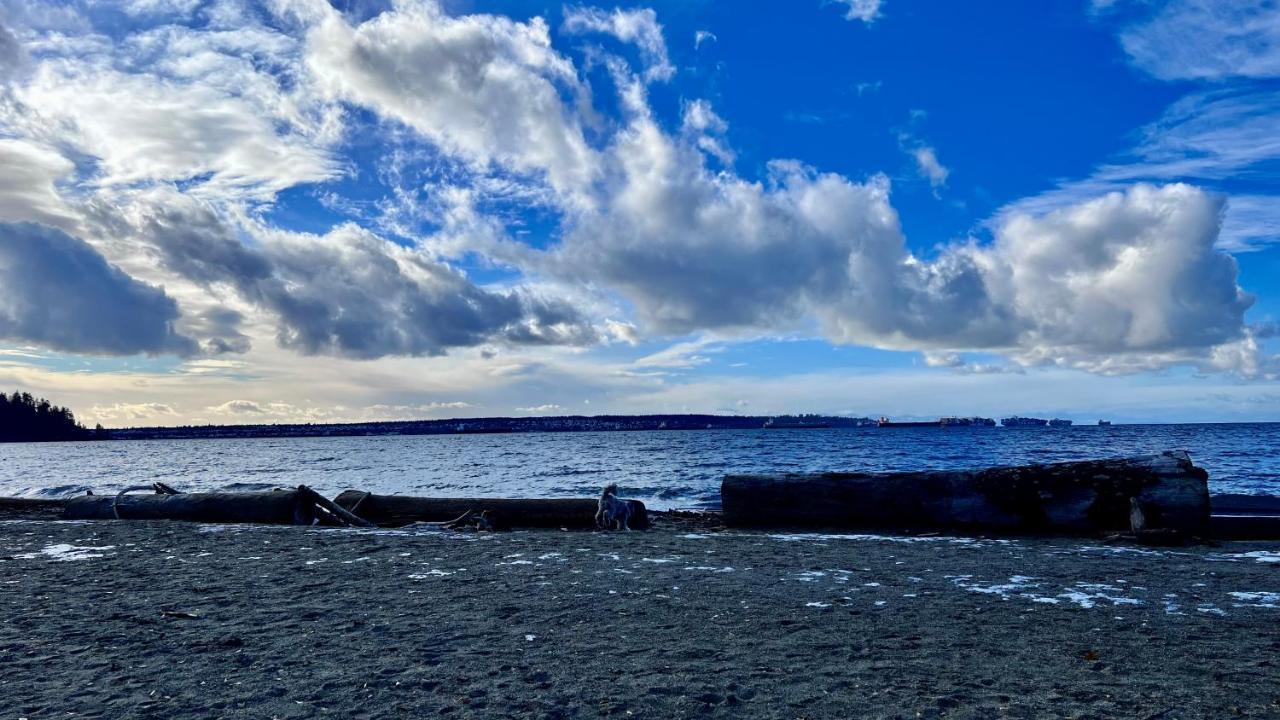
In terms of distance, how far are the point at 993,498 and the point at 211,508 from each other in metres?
14.6

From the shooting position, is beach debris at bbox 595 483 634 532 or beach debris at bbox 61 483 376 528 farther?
beach debris at bbox 61 483 376 528

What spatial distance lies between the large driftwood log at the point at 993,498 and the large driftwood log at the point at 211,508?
8.39 metres

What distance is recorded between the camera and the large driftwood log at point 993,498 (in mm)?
11805

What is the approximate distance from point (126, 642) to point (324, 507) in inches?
378

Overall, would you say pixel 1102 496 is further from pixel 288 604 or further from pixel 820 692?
pixel 288 604

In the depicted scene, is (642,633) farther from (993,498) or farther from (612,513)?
(993,498)

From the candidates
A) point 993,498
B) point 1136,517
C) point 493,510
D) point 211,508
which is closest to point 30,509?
point 211,508

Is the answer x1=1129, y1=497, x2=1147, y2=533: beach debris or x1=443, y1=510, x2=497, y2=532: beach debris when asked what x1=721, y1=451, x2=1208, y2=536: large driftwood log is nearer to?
x1=1129, y1=497, x2=1147, y2=533: beach debris

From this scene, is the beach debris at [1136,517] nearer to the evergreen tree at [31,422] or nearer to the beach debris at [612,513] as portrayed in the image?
the beach debris at [612,513]

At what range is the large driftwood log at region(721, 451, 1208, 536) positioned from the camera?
11.8 m

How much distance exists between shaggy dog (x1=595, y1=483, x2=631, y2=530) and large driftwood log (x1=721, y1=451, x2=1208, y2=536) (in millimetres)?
1847

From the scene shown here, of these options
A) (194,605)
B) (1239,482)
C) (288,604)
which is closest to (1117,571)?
(288,604)

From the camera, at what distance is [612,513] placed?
13820mm

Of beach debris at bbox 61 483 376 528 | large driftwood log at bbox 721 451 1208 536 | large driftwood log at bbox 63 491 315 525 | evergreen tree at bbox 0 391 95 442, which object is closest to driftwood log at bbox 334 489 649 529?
beach debris at bbox 61 483 376 528
